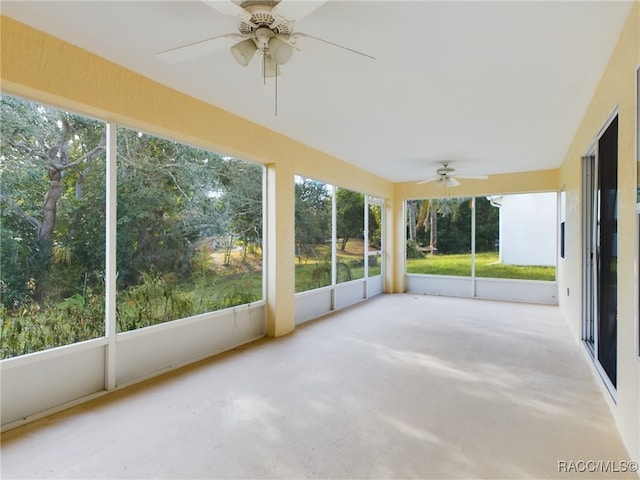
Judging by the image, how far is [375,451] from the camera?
1979 millimetres

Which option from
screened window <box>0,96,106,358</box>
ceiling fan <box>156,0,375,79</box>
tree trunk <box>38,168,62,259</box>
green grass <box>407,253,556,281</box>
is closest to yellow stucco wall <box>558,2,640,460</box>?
ceiling fan <box>156,0,375,79</box>

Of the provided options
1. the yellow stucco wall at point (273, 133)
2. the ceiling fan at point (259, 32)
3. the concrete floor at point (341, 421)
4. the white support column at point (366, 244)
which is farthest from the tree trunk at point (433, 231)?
the ceiling fan at point (259, 32)

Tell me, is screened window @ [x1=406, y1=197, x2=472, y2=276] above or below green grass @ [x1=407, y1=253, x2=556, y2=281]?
above

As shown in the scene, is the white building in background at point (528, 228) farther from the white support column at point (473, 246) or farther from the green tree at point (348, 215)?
the green tree at point (348, 215)

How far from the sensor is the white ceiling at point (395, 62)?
6.35 feet

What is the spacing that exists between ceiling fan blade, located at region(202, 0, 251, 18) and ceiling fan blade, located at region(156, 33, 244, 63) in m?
0.16

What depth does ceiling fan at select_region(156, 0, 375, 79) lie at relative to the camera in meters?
1.55

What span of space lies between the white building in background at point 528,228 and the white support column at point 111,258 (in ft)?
21.8

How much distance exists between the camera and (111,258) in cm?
273

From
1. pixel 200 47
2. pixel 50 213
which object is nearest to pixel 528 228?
pixel 200 47

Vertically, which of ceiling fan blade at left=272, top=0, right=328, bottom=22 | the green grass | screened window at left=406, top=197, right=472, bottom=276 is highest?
ceiling fan blade at left=272, top=0, right=328, bottom=22

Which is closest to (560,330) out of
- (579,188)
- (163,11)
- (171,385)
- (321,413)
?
(579,188)

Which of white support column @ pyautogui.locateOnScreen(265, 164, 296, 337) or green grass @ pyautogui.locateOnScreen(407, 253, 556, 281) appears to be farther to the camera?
green grass @ pyautogui.locateOnScreen(407, 253, 556, 281)

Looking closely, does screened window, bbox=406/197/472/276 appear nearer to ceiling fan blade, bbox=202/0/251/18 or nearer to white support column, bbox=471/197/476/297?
white support column, bbox=471/197/476/297
